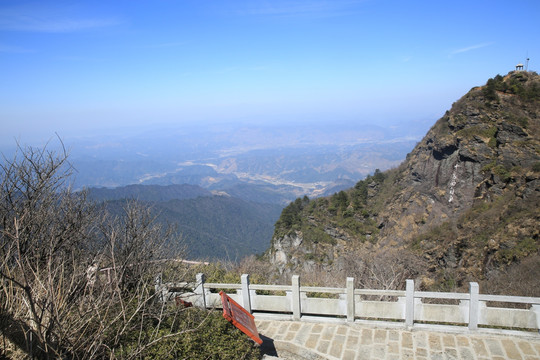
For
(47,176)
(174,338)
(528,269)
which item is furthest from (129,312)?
(528,269)

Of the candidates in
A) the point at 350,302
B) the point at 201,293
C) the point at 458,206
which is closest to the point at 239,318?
the point at 201,293

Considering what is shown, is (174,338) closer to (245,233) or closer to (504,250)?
(504,250)

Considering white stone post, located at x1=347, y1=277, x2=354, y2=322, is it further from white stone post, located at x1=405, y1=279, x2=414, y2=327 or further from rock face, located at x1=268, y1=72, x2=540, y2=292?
rock face, located at x1=268, y1=72, x2=540, y2=292

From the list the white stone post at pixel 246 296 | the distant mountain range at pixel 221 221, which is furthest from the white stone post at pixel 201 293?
the distant mountain range at pixel 221 221

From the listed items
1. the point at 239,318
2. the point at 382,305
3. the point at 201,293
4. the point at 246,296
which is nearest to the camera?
the point at 239,318

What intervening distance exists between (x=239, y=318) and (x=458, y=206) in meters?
27.9

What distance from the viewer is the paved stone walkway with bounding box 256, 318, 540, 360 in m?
6.89

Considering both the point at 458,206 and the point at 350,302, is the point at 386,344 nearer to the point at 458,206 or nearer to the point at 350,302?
the point at 350,302

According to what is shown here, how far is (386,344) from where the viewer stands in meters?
7.38

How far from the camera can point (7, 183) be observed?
10281 mm

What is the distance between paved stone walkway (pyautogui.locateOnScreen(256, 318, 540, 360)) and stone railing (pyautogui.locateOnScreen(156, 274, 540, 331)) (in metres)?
0.26

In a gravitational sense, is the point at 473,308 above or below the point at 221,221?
above

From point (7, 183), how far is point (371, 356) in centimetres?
1066

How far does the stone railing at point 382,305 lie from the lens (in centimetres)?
729
